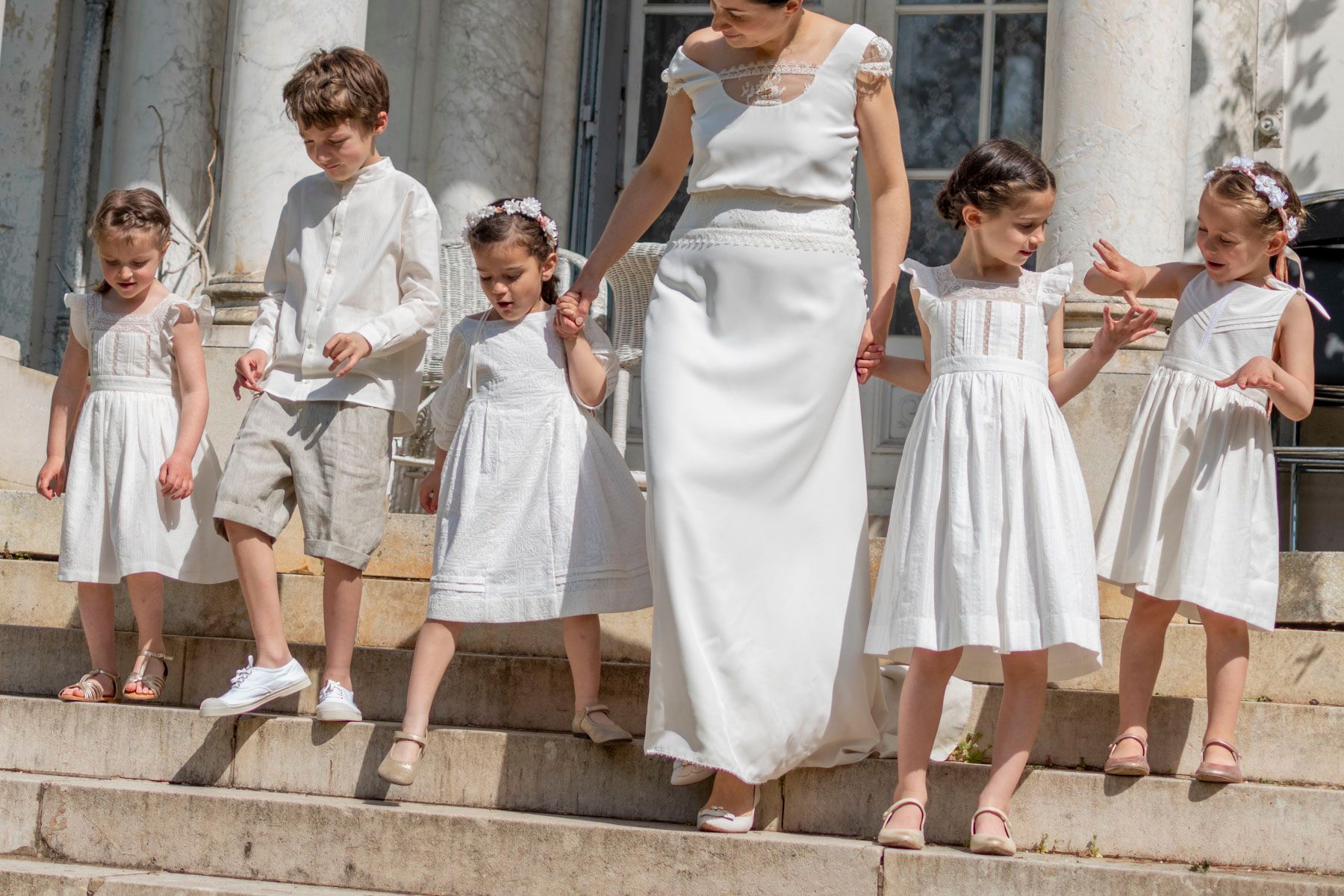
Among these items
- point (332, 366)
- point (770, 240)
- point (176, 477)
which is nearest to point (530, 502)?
point (332, 366)

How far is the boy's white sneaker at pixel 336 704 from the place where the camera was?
4008mm

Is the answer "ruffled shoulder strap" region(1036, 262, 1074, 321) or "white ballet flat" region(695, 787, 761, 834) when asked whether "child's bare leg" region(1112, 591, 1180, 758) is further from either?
"white ballet flat" region(695, 787, 761, 834)

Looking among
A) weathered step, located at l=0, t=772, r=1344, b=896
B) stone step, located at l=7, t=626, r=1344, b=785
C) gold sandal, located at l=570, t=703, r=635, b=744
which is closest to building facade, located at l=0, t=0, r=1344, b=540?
stone step, located at l=7, t=626, r=1344, b=785

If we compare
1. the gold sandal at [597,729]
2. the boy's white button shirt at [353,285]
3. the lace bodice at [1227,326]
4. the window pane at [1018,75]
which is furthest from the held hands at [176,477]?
the window pane at [1018,75]

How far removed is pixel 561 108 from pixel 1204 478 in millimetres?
4785

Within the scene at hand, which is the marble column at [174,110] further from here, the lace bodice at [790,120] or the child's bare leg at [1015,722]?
the child's bare leg at [1015,722]

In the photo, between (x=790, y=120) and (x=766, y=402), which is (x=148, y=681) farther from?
(x=790, y=120)

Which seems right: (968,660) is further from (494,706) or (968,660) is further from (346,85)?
(346,85)

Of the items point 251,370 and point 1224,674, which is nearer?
point 1224,674

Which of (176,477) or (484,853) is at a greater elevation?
(176,477)

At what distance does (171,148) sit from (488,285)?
4226mm

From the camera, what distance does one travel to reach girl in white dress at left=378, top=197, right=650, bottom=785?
4.02 meters

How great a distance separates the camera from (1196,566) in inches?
155

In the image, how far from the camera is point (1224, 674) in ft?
12.7
